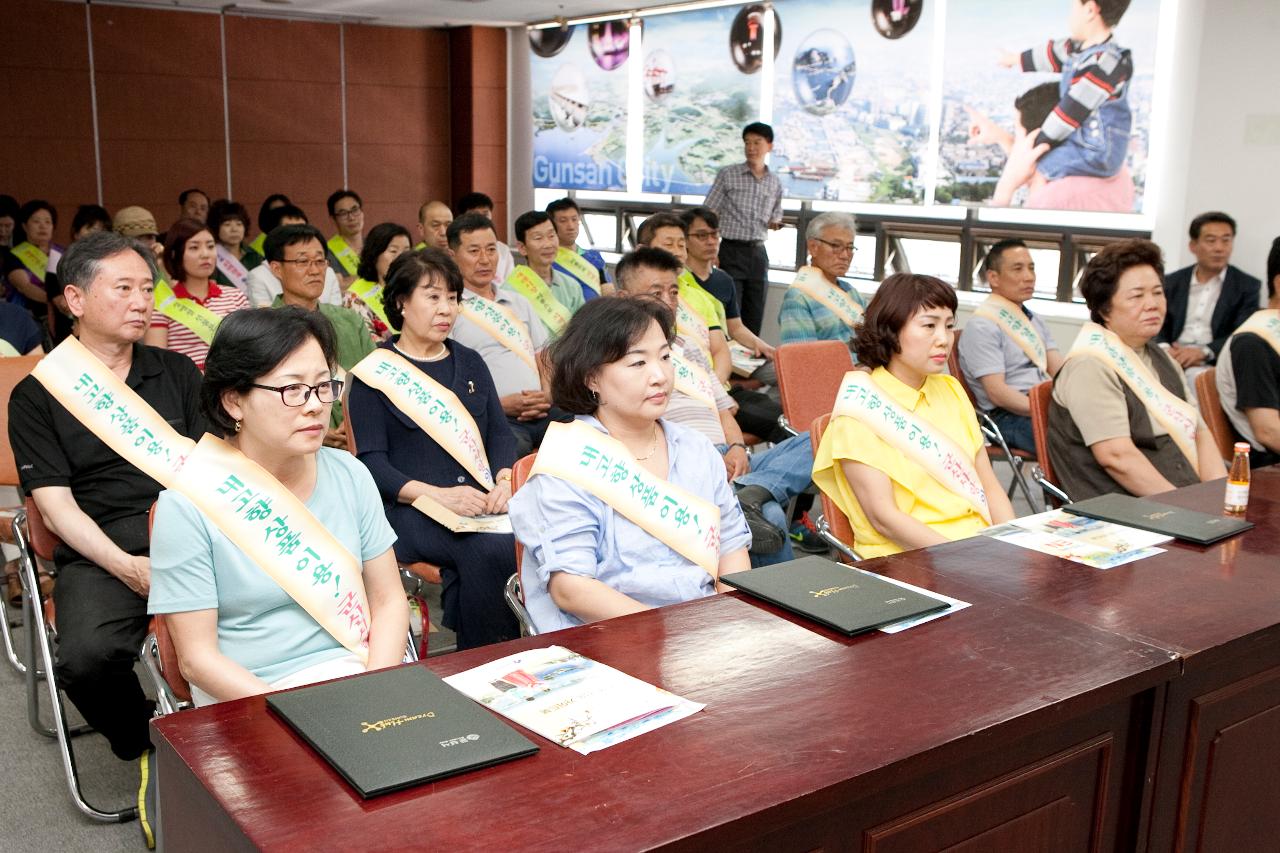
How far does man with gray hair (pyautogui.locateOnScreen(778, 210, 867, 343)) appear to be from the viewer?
4930 mm

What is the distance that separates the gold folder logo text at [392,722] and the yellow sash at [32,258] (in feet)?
21.0

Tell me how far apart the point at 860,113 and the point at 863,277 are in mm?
1063

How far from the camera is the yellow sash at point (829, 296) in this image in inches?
195

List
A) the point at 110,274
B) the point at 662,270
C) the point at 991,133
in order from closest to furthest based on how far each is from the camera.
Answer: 1. the point at 110,274
2. the point at 662,270
3. the point at 991,133

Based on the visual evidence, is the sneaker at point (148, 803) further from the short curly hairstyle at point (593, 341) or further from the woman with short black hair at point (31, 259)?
the woman with short black hair at point (31, 259)

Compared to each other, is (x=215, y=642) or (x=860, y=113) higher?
(x=860, y=113)

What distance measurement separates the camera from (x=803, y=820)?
128 cm

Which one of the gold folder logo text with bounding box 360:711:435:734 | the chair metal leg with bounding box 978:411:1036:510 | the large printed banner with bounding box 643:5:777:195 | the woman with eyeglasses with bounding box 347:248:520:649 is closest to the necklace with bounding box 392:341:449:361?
the woman with eyeglasses with bounding box 347:248:520:649

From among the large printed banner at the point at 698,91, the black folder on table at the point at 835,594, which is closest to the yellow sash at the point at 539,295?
the black folder on table at the point at 835,594

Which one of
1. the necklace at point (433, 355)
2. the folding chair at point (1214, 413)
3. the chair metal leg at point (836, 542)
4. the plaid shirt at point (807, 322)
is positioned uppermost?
the necklace at point (433, 355)

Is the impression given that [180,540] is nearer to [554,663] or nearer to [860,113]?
[554,663]

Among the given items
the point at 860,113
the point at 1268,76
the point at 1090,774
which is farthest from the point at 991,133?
the point at 1090,774

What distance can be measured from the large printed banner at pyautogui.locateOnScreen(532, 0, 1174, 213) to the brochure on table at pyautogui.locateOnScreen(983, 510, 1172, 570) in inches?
177

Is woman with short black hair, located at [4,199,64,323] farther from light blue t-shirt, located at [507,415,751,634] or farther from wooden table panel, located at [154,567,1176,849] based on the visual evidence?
wooden table panel, located at [154,567,1176,849]
